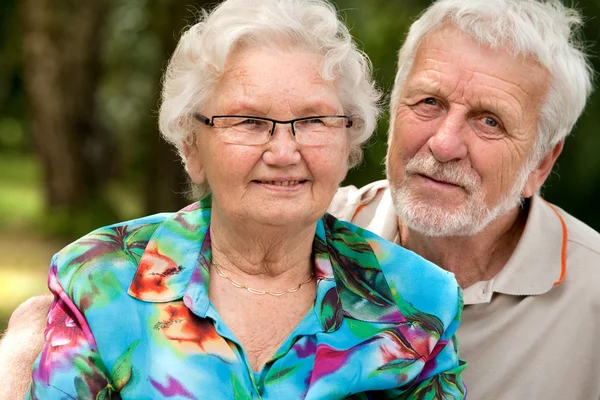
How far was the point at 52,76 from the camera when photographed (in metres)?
9.73

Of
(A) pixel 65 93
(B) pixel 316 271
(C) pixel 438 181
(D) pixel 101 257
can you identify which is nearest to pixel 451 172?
(C) pixel 438 181

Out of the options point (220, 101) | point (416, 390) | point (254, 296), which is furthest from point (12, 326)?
point (416, 390)

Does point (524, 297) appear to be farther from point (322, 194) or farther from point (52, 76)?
point (52, 76)

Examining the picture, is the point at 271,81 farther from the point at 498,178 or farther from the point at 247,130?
the point at 498,178

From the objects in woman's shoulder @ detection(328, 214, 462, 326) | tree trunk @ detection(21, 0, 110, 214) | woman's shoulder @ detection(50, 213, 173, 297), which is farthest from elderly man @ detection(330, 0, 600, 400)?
tree trunk @ detection(21, 0, 110, 214)

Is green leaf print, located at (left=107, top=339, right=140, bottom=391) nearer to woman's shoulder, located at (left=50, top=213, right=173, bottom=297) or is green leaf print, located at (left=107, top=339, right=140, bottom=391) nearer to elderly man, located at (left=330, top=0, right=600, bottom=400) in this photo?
woman's shoulder, located at (left=50, top=213, right=173, bottom=297)

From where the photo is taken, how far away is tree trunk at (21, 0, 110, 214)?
30.9 feet

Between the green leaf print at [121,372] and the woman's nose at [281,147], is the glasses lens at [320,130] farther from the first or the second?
the green leaf print at [121,372]

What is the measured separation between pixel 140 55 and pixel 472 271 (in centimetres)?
1249

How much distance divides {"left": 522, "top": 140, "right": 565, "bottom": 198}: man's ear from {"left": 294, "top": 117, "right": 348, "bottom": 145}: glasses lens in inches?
43.6

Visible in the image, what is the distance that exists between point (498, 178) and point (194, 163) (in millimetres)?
1128

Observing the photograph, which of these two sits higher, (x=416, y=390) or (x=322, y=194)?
(x=322, y=194)

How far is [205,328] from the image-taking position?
2.21 meters

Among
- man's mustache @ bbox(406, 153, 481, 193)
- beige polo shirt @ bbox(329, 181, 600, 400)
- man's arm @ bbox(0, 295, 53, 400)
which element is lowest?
beige polo shirt @ bbox(329, 181, 600, 400)
